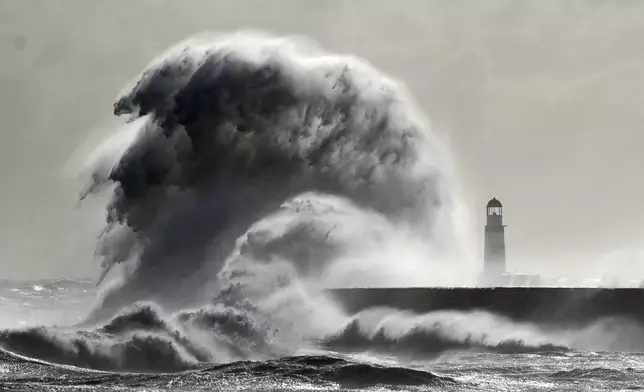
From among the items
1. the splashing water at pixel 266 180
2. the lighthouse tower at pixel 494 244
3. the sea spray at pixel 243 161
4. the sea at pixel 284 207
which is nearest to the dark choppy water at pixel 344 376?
the sea at pixel 284 207

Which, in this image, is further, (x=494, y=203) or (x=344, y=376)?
(x=494, y=203)

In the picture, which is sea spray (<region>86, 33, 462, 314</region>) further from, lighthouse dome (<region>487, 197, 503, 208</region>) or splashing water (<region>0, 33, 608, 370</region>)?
lighthouse dome (<region>487, 197, 503, 208</region>)

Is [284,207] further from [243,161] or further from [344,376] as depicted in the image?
[344,376]

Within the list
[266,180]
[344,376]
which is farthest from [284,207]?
[344,376]

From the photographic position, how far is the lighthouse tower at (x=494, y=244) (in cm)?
3914

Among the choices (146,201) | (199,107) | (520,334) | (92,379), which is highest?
(199,107)

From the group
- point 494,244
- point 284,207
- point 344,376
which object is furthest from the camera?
point 494,244

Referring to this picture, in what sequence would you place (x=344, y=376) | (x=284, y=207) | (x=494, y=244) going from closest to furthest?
1. (x=344, y=376)
2. (x=284, y=207)
3. (x=494, y=244)

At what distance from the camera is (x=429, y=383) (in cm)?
1409

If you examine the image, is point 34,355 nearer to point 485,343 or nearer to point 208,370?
point 208,370

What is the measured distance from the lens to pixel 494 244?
40.0 m

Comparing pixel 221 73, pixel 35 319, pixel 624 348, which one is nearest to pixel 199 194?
pixel 221 73

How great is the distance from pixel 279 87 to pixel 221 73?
1.68 m

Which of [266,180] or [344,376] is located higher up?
[266,180]
